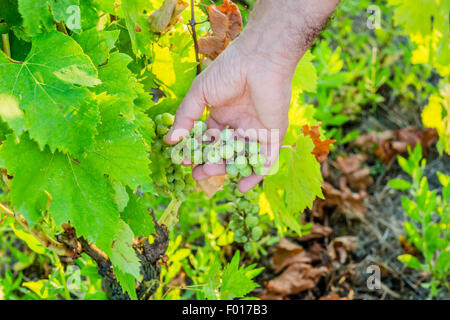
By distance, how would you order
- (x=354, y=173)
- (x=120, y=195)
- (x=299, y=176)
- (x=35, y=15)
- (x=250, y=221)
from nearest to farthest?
1. (x=35, y=15)
2. (x=120, y=195)
3. (x=299, y=176)
4. (x=250, y=221)
5. (x=354, y=173)

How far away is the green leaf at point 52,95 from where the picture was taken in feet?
2.23

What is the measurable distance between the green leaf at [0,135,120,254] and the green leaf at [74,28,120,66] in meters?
0.18

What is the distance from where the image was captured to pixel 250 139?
3.84 feet

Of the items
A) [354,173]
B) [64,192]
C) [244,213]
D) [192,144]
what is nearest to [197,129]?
[192,144]

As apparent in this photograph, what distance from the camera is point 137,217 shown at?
0.97m

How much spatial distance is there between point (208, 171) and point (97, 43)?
1.34 ft

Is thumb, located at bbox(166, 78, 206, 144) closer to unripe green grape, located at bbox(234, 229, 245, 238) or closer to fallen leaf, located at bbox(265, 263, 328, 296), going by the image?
unripe green grape, located at bbox(234, 229, 245, 238)

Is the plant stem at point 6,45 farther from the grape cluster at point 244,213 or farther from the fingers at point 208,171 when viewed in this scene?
the grape cluster at point 244,213

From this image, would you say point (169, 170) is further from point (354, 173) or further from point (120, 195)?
point (354, 173)

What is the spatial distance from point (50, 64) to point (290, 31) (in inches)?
22.9

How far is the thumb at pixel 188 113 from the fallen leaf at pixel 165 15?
0.54 feet

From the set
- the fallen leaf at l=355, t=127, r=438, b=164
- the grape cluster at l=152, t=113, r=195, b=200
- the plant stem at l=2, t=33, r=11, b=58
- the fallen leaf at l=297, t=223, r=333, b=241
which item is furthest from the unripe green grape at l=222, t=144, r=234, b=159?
the fallen leaf at l=355, t=127, r=438, b=164
